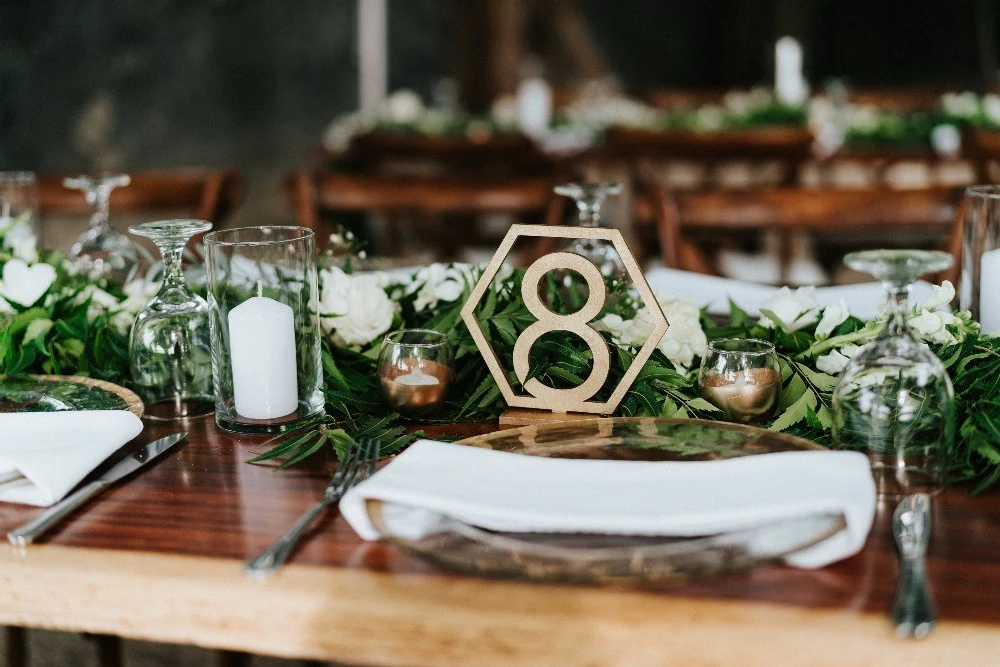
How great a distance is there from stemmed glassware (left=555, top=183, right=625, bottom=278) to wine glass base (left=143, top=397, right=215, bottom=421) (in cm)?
47

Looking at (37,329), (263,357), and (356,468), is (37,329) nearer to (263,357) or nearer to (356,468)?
(263,357)

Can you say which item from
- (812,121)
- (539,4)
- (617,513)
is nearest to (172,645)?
(617,513)

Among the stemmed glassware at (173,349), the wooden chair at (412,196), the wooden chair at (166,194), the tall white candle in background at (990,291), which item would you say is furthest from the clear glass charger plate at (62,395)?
the wooden chair at (166,194)

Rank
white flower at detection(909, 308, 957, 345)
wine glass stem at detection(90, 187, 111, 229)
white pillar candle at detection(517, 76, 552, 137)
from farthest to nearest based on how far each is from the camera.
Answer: white pillar candle at detection(517, 76, 552, 137), wine glass stem at detection(90, 187, 111, 229), white flower at detection(909, 308, 957, 345)

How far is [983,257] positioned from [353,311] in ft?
2.11

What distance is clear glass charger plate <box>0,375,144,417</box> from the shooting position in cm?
95

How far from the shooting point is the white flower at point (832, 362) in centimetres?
93

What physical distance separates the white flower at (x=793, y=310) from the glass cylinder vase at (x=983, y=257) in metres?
0.16

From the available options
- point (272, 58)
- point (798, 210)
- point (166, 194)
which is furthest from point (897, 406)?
point (272, 58)

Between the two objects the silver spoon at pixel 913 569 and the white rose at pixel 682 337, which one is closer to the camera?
the silver spoon at pixel 913 569

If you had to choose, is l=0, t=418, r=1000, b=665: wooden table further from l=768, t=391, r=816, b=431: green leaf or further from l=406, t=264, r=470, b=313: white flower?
l=406, t=264, r=470, b=313: white flower

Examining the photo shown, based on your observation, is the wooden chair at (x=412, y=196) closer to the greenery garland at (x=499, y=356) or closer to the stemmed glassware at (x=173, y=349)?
the greenery garland at (x=499, y=356)

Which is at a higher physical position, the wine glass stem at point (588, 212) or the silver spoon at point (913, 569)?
the wine glass stem at point (588, 212)

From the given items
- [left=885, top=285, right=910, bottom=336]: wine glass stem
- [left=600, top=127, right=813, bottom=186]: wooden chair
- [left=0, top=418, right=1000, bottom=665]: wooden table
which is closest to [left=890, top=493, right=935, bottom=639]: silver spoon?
[left=0, top=418, right=1000, bottom=665]: wooden table
